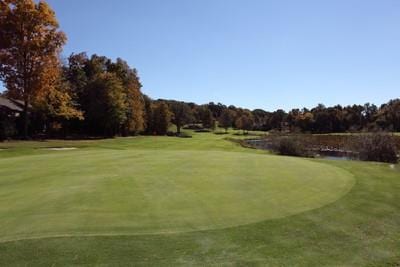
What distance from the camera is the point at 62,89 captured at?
49.8m

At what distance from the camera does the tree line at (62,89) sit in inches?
1521

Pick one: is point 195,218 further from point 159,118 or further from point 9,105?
point 159,118

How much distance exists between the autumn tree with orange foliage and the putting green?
25.8 metres

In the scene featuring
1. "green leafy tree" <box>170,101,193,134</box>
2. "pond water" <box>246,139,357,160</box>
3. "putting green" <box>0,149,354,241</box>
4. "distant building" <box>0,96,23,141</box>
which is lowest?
"pond water" <box>246,139,357,160</box>

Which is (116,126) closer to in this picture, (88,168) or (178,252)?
(88,168)

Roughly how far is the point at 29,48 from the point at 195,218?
35394 millimetres

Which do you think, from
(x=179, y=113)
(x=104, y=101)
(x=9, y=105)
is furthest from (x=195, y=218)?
(x=179, y=113)

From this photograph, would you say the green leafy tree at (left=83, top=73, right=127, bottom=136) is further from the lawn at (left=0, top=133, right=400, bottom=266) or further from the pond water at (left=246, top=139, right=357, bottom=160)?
the lawn at (left=0, top=133, right=400, bottom=266)

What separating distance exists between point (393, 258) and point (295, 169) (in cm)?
846

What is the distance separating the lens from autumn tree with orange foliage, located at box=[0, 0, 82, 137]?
3803 cm

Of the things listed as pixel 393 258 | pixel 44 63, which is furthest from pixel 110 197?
pixel 44 63

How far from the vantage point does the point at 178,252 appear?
684 centimetres

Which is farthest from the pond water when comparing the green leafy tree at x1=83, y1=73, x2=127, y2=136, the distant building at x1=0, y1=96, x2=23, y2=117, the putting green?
the distant building at x1=0, y1=96, x2=23, y2=117

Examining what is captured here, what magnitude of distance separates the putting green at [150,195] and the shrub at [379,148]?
1331 cm
